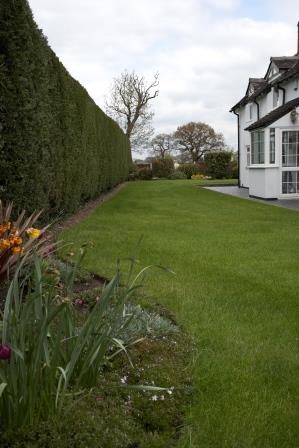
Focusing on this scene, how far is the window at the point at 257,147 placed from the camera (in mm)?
18808

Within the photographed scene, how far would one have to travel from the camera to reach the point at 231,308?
4695 mm

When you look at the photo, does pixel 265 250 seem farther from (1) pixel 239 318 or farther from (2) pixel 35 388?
(2) pixel 35 388

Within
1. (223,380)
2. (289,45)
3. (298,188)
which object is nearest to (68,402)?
(223,380)

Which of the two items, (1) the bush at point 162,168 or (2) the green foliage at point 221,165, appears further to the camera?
(1) the bush at point 162,168

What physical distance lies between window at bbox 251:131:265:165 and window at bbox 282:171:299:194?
1.21 metres

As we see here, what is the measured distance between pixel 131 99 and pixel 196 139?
12.8 meters

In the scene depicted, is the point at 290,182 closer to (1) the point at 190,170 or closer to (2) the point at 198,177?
(2) the point at 198,177

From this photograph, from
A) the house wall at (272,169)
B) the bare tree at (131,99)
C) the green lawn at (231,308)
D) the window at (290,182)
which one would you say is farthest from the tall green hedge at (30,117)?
the bare tree at (131,99)

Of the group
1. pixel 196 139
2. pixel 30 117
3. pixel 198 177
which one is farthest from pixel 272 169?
pixel 196 139

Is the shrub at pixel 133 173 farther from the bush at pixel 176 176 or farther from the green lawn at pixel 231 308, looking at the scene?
the green lawn at pixel 231 308

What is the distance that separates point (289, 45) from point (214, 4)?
79.1 feet

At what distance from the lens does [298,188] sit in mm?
17984

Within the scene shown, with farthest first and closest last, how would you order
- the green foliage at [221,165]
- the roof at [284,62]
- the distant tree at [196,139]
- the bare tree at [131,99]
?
the distant tree at [196,139] < the bare tree at [131,99] < the green foliage at [221,165] < the roof at [284,62]

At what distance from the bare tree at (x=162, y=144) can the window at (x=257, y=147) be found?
35.8 metres
